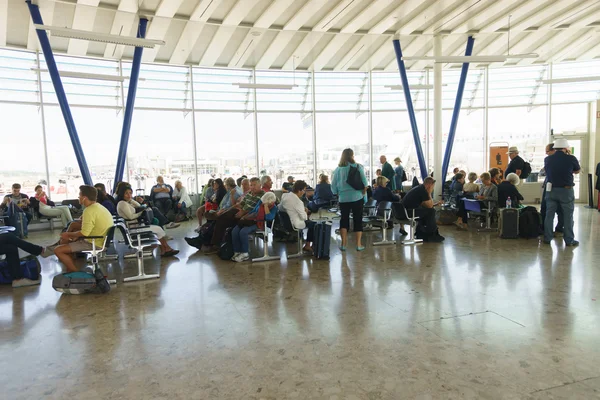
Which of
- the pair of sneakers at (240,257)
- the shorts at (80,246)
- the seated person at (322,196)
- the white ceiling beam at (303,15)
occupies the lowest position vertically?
the pair of sneakers at (240,257)

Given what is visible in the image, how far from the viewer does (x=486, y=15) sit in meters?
10.1

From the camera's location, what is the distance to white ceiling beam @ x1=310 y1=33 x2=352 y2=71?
12.2 meters

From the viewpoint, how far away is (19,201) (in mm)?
9164

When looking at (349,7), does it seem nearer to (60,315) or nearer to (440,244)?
(440,244)

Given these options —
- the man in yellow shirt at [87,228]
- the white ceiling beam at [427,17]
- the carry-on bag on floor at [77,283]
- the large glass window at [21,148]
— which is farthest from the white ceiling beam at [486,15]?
the large glass window at [21,148]

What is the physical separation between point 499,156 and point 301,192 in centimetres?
1082

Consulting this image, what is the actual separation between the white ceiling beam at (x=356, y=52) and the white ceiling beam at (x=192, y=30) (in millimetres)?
4650

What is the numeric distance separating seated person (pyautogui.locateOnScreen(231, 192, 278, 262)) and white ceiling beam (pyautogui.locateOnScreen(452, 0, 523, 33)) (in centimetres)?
754

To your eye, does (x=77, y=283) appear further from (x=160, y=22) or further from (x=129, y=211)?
(x=160, y=22)

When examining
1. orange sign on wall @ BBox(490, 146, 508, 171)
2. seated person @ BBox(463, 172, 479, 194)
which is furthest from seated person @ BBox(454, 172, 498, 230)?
orange sign on wall @ BBox(490, 146, 508, 171)

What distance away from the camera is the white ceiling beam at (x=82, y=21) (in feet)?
30.8

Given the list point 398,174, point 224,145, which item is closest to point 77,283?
point 224,145

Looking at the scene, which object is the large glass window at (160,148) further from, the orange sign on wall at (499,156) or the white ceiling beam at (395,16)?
the orange sign on wall at (499,156)

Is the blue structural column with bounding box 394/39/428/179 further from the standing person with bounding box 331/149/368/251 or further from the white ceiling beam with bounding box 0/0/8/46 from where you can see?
the white ceiling beam with bounding box 0/0/8/46
